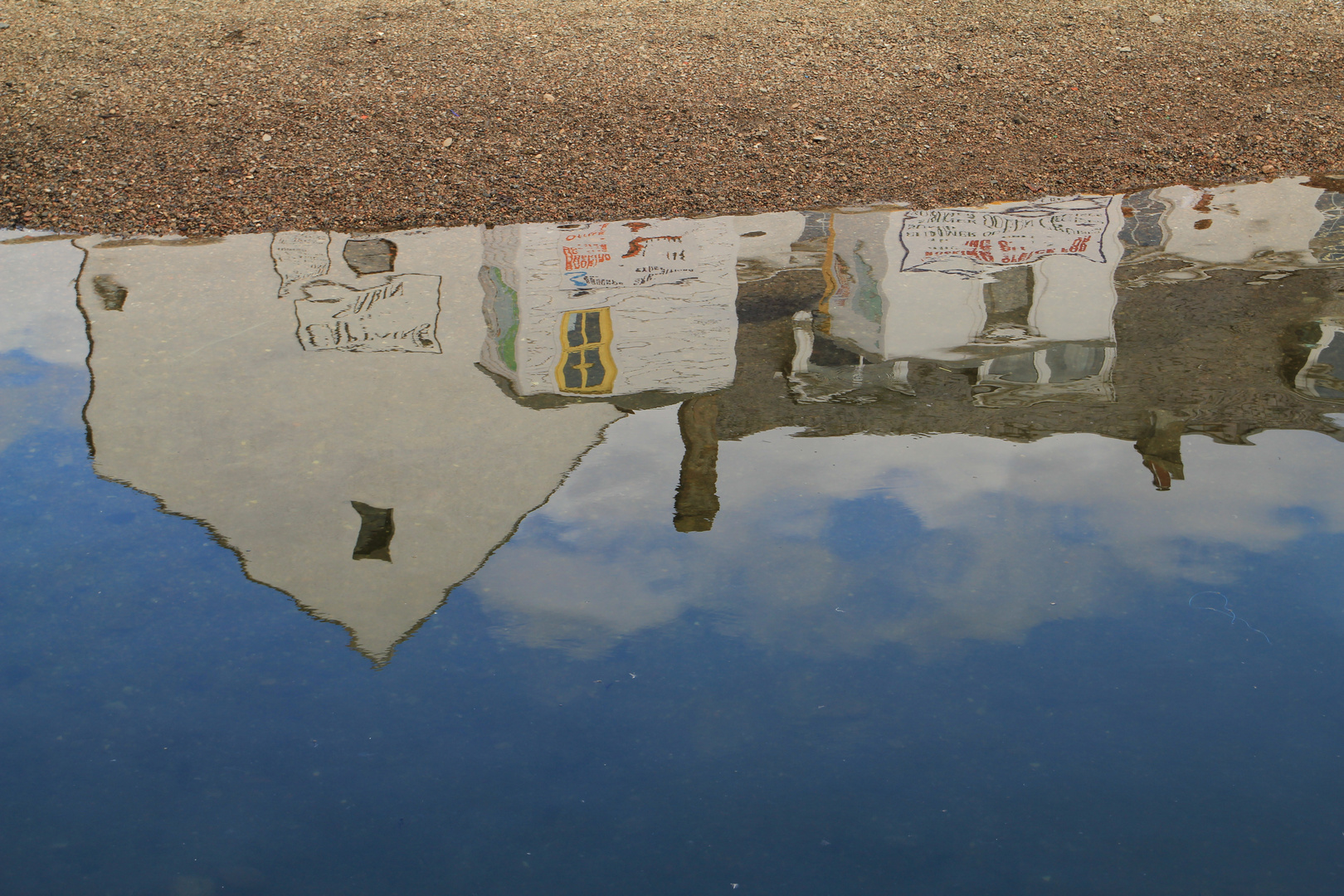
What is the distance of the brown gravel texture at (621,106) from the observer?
643 cm

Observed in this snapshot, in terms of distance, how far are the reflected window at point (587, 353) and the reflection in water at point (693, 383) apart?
0.6 inches

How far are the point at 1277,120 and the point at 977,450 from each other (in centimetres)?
509

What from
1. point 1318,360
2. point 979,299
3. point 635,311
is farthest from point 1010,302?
point 635,311

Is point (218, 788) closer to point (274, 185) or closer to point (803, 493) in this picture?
point (803, 493)

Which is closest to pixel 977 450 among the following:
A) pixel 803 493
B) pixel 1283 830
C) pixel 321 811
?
pixel 803 493

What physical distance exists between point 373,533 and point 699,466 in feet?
4.25

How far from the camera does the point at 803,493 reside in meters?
3.98

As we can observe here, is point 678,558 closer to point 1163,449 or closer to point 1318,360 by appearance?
point 1163,449

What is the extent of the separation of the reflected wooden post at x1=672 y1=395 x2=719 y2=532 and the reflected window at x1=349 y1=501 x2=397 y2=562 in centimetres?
108

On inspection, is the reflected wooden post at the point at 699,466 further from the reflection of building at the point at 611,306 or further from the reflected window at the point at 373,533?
the reflected window at the point at 373,533

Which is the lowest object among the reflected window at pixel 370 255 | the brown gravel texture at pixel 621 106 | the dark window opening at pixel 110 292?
the dark window opening at pixel 110 292

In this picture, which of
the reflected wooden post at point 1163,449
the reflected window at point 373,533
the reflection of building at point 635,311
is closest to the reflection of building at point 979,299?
the reflected wooden post at point 1163,449

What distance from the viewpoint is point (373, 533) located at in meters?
3.79

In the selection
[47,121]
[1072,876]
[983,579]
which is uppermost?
[47,121]
